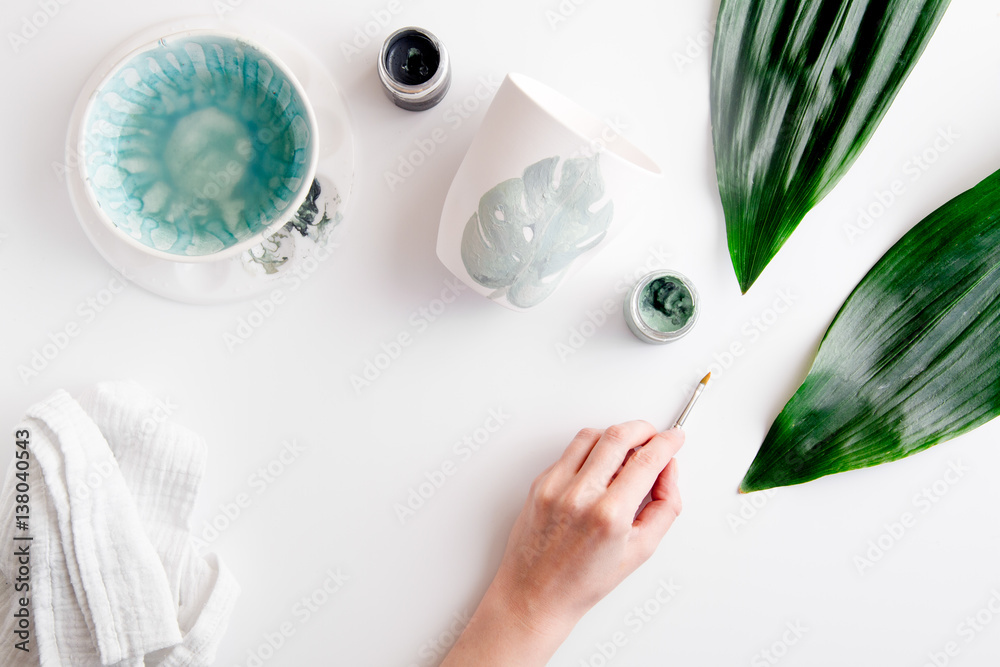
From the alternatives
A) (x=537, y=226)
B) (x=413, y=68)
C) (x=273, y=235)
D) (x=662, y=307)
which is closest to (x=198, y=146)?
(x=273, y=235)

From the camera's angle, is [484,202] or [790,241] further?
[790,241]

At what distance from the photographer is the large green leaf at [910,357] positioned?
68cm

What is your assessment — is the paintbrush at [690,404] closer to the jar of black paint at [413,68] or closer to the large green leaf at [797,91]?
the large green leaf at [797,91]

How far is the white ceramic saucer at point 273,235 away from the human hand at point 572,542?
1.32 ft

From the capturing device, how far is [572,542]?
649 mm

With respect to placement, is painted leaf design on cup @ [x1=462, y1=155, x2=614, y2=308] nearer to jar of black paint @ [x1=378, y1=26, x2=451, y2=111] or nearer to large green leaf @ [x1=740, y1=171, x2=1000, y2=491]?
jar of black paint @ [x1=378, y1=26, x2=451, y2=111]

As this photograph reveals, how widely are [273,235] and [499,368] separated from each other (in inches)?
12.2

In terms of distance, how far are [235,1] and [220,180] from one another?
23 cm

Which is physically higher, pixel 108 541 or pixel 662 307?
pixel 662 307

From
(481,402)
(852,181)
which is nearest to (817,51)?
(852,181)

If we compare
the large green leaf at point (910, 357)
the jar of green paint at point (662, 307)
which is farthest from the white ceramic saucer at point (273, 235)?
the large green leaf at point (910, 357)

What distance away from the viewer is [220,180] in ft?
2.06

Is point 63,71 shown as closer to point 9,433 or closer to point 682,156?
point 9,433

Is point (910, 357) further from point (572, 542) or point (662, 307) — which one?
point (572, 542)
